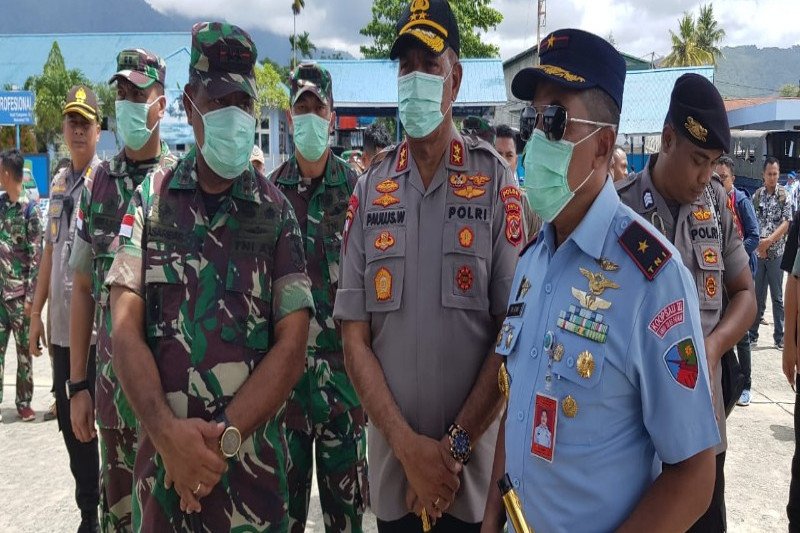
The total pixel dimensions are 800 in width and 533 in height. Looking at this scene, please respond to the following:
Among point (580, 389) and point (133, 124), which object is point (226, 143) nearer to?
point (133, 124)

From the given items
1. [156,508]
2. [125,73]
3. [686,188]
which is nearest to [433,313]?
[156,508]

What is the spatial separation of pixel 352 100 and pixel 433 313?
22.0 metres

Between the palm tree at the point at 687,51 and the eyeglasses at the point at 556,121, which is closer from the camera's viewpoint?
the eyeglasses at the point at 556,121

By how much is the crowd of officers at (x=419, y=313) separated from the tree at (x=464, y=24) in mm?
26038

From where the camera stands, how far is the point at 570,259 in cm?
152

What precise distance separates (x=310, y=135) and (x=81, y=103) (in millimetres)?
1571

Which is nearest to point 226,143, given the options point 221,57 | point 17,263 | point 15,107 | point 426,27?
point 221,57

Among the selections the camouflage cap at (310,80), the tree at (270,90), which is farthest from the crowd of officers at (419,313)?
the tree at (270,90)

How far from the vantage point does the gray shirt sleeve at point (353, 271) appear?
220cm

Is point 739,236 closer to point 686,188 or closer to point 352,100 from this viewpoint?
point 686,188

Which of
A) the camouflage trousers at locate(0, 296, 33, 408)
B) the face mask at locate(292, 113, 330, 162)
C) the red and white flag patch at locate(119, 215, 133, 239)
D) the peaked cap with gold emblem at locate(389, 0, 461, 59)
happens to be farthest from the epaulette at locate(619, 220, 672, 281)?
the camouflage trousers at locate(0, 296, 33, 408)

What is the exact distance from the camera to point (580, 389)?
54.5 inches

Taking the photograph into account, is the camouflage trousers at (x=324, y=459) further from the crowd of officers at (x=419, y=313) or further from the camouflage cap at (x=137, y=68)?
the camouflage cap at (x=137, y=68)

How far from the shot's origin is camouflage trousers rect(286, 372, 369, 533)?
2.84m
